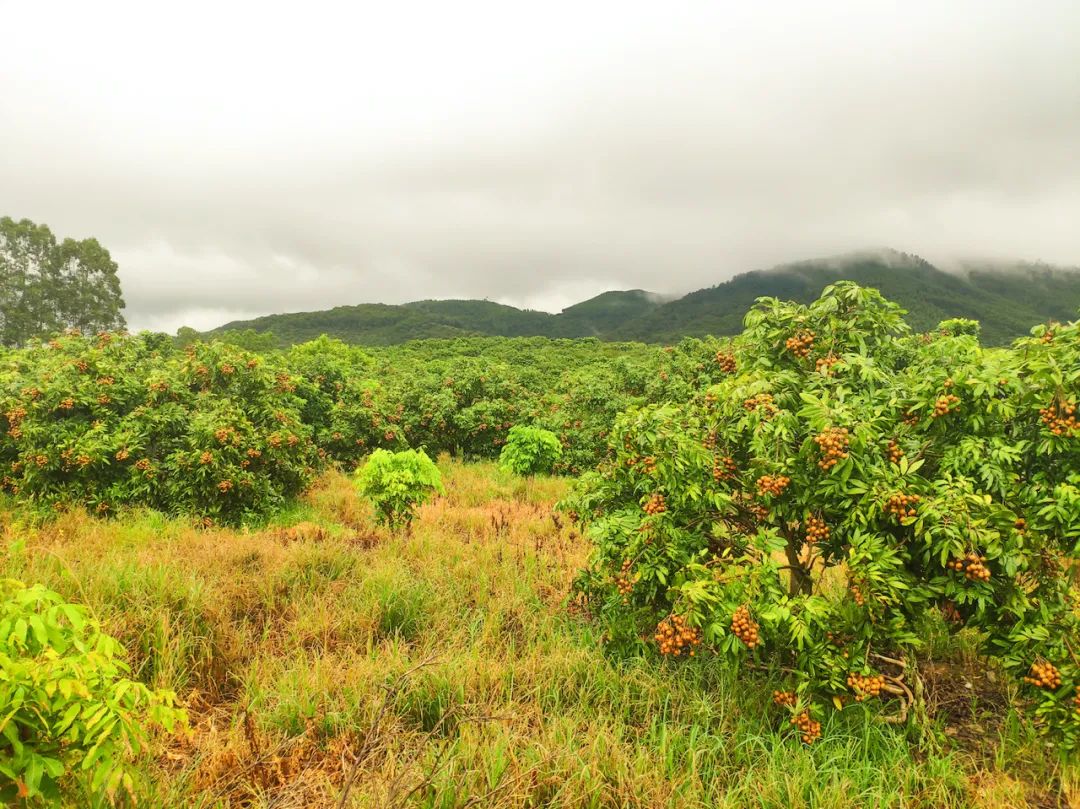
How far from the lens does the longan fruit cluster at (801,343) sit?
4344 millimetres

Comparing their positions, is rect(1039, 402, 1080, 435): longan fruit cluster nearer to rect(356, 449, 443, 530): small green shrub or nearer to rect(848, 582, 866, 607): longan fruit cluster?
rect(848, 582, 866, 607): longan fruit cluster

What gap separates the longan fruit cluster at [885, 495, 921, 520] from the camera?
3.26 metres

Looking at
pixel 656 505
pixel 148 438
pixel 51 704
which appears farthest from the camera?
pixel 148 438

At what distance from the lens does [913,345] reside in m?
5.25

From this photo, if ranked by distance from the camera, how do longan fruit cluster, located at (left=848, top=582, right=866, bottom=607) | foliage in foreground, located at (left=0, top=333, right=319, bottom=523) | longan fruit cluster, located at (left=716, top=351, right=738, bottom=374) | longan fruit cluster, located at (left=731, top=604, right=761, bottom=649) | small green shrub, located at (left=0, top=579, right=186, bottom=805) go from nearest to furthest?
small green shrub, located at (left=0, top=579, right=186, bottom=805)
longan fruit cluster, located at (left=731, top=604, right=761, bottom=649)
longan fruit cluster, located at (left=848, top=582, right=866, bottom=607)
longan fruit cluster, located at (left=716, top=351, right=738, bottom=374)
foliage in foreground, located at (left=0, top=333, right=319, bottom=523)

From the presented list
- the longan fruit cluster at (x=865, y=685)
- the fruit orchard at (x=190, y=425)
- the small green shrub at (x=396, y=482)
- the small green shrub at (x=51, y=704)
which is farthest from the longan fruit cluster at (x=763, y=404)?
the small green shrub at (x=396, y=482)

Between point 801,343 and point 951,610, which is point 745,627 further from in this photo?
point 801,343

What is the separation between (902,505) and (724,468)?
1151mm

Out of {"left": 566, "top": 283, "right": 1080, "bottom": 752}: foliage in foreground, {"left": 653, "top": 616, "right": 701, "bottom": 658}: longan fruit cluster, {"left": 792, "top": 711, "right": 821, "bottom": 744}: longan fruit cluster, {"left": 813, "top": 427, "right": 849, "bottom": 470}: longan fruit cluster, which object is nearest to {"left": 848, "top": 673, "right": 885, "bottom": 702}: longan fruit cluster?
{"left": 566, "top": 283, "right": 1080, "bottom": 752}: foliage in foreground

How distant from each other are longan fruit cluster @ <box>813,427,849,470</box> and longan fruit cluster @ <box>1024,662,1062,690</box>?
1.58 metres

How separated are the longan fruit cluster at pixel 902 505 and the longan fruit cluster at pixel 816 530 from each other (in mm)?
409

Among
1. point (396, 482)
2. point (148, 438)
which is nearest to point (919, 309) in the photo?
point (396, 482)

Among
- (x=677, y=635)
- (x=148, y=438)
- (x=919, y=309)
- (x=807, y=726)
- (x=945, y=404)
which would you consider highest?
(x=919, y=309)

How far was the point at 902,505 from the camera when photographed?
3289mm
